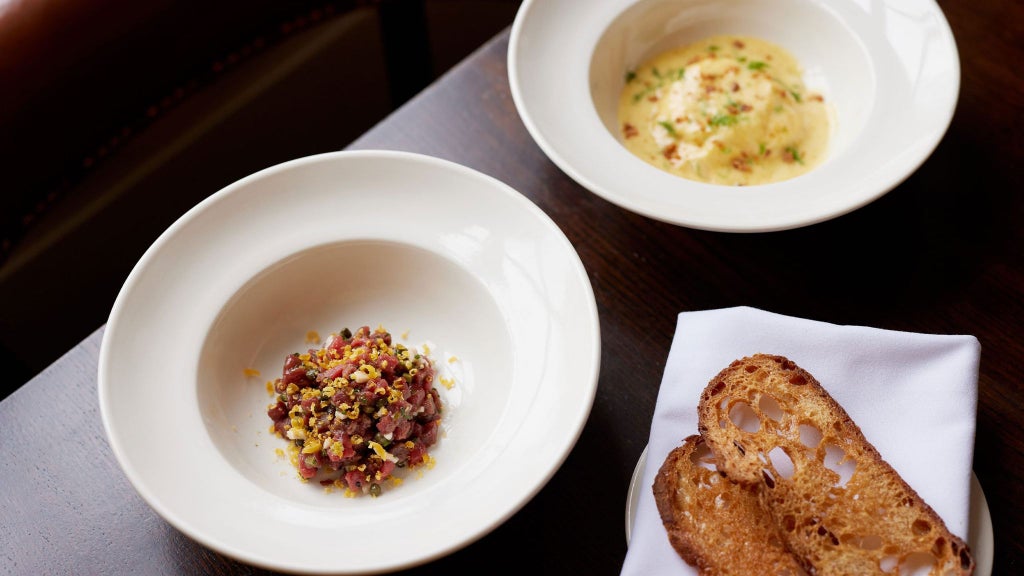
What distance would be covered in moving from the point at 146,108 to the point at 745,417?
1341mm

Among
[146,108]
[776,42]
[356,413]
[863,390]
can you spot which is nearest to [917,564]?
[863,390]

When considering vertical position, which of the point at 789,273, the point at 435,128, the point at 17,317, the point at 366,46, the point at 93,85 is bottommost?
the point at 17,317

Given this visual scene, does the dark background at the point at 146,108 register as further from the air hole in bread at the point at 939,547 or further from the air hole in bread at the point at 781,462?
the air hole in bread at the point at 939,547

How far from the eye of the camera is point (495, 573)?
3.99ft

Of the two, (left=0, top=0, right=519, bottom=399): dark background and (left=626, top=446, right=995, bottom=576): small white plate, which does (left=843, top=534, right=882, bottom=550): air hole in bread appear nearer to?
(left=626, top=446, right=995, bottom=576): small white plate

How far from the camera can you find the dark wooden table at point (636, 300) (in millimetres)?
1232

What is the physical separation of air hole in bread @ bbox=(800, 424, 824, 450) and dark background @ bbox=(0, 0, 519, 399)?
4.44 feet

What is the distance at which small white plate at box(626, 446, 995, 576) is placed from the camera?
1.09m

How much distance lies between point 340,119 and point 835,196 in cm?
162

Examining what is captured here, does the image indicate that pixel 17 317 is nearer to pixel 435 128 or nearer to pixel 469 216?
pixel 435 128

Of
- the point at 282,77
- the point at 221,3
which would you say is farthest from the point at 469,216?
the point at 282,77

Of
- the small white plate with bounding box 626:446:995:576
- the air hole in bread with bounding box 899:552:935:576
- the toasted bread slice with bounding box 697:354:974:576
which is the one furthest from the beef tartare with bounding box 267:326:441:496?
the air hole in bread with bounding box 899:552:935:576

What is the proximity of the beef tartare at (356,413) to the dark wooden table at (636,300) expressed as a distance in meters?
0.16

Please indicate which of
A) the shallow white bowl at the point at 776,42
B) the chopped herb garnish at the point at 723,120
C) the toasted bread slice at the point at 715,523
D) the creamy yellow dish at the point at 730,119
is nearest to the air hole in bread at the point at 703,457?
the toasted bread slice at the point at 715,523
